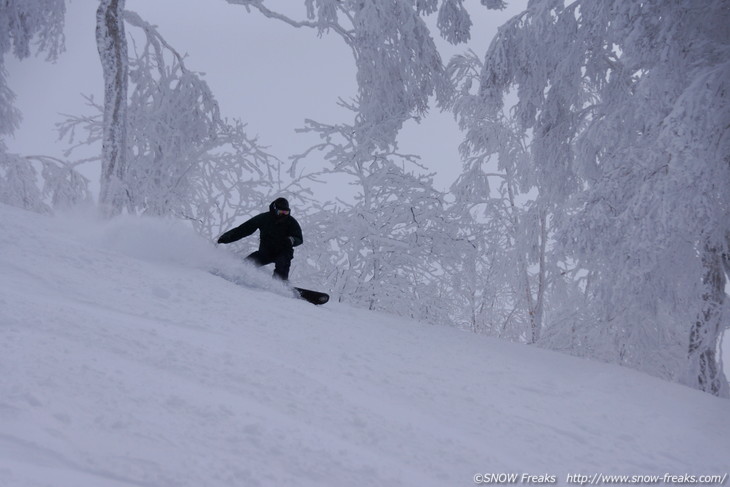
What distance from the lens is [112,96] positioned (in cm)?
881

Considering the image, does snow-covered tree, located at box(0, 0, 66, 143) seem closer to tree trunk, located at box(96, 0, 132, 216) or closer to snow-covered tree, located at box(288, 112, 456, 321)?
tree trunk, located at box(96, 0, 132, 216)

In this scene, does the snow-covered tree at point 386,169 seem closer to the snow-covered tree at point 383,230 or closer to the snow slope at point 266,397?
the snow-covered tree at point 383,230

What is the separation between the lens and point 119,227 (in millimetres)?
5965

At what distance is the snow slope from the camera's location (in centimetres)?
207

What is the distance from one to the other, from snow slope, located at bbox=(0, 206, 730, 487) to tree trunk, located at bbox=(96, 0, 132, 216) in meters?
3.73

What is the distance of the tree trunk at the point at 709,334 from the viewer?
20.5ft

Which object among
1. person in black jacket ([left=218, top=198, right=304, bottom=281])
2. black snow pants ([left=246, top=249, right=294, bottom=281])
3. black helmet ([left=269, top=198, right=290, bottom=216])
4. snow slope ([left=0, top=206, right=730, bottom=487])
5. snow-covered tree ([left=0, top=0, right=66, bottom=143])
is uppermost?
snow-covered tree ([left=0, top=0, right=66, bottom=143])

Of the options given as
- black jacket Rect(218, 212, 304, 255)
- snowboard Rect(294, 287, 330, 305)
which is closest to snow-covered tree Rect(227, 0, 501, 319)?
black jacket Rect(218, 212, 304, 255)

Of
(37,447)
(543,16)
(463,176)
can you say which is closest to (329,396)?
(37,447)

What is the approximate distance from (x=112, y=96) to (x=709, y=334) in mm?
9253

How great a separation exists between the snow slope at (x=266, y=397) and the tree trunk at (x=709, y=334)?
196 centimetres

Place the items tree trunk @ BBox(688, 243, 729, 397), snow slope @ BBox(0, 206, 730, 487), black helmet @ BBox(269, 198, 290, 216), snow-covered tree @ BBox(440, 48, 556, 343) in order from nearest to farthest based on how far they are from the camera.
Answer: snow slope @ BBox(0, 206, 730, 487) → tree trunk @ BBox(688, 243, 729, 397) → black helmet @ BBox(269, 198, 290, 216) → snow-covered tree @ BBox(440, 48, 556, 343)

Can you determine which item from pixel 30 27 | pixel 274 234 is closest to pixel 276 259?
pixel 274 234

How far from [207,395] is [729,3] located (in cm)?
594
